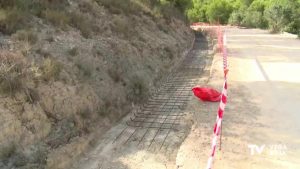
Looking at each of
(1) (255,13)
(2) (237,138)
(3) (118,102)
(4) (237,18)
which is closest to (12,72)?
(3) (118,102)

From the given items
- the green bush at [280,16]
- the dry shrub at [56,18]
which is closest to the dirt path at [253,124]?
the dry shrub at [56,18]

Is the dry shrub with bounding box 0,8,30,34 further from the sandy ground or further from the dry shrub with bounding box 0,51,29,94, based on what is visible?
the sandy ground

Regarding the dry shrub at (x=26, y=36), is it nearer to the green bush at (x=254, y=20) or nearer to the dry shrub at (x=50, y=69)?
the dry shrub at (x=50, y=69)

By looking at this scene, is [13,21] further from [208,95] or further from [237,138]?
[237,138]

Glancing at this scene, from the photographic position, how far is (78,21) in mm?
15633

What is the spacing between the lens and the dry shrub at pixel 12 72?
382 inches

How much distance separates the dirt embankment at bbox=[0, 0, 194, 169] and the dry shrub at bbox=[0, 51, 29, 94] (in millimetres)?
21

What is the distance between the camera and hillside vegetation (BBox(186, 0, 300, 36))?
152ft

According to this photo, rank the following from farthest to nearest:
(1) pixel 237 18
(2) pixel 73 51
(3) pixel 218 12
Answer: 1. (3) pixel 218 12
2. (1) pixel 237 18
3. (2) pixel 73 51

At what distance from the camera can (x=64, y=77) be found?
1141 centimetres

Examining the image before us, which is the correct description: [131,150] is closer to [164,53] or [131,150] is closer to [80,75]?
[80,75]

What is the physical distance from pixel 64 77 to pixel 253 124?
5.04m

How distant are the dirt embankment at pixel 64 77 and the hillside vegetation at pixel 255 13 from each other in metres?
30.0

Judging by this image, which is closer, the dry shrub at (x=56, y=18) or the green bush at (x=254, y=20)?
the dry shrub at (x=56, y=18)
